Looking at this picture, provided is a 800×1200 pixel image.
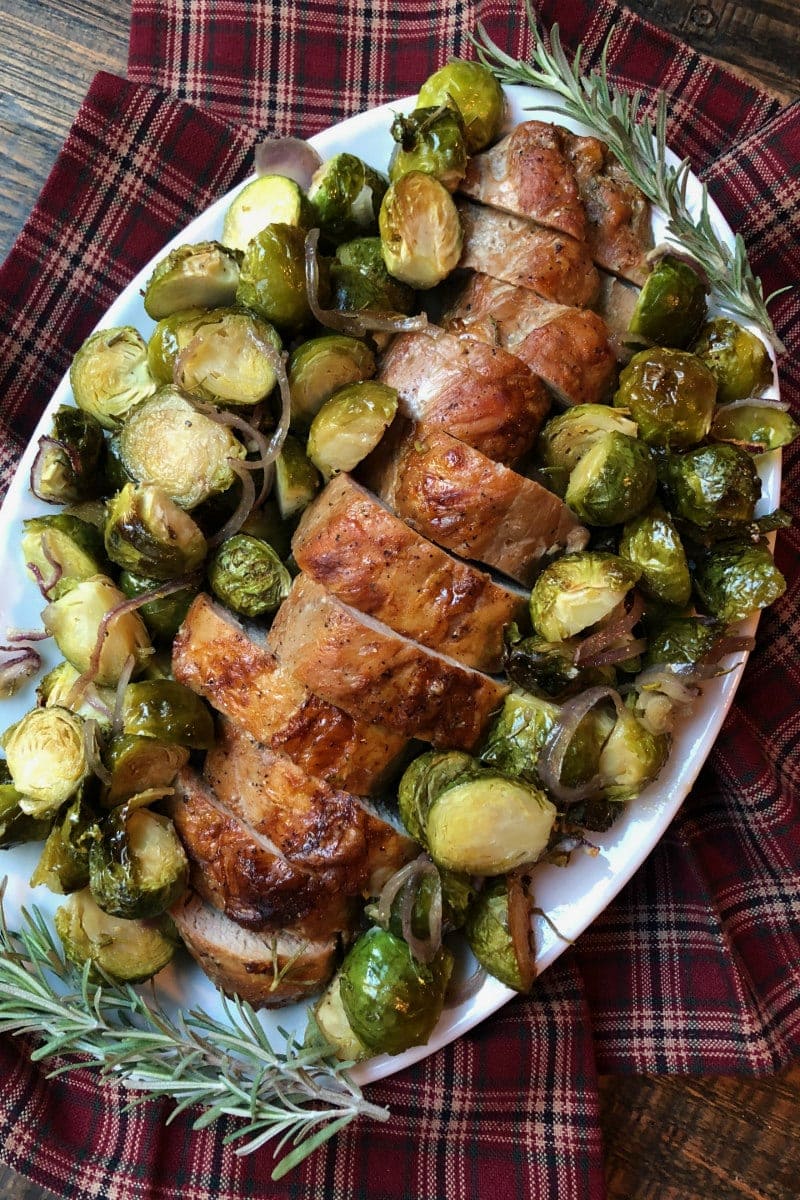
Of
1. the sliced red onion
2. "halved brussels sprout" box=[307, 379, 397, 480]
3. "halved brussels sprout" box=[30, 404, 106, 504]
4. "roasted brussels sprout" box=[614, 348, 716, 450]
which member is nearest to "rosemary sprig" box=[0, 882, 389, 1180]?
"halved brussels sprout" box=[30, 404, 106, 504]

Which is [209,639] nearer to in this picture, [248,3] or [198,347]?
[198,347]

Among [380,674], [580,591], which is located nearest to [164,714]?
[380,674]

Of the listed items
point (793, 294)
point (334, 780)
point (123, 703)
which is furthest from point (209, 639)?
point (793, 294)

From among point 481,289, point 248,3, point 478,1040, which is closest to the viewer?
point 481,289

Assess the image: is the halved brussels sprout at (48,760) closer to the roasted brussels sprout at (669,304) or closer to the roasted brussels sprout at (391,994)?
the roasted brussels sprout at (391,994)

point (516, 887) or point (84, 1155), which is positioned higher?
point (516, 887)

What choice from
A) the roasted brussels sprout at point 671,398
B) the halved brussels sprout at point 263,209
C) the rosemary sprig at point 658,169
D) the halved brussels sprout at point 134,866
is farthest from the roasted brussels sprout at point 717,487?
the halved brussels sprout at point 134,866

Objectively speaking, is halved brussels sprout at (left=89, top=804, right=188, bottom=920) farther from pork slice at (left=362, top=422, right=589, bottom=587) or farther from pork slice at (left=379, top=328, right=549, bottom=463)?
pork slice at (left=379, top=328, right=549, bottom=463)
